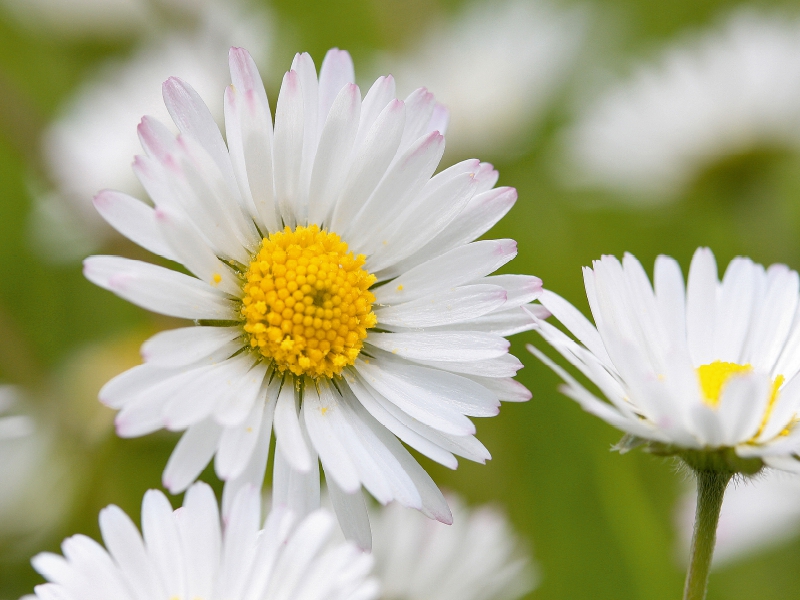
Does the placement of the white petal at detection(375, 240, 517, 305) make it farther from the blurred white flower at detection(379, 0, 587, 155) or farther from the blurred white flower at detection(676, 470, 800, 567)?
the blurred white flower at detection(379, 0, 587, 155)

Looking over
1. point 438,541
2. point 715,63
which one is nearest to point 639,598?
point 438,541

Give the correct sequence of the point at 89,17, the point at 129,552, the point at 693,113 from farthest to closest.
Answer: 1. the point at 89,17
2. the point at 693,113
3. the point at 129,552

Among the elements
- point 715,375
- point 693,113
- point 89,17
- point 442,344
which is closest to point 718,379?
point 715,375

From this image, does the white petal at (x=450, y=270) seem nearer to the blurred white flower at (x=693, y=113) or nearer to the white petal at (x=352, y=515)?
the white petal at (x=352, y=515)

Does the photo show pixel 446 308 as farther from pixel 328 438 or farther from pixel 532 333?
pixel 532 333

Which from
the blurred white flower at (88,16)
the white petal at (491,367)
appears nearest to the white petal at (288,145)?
the white petal at (491,367)

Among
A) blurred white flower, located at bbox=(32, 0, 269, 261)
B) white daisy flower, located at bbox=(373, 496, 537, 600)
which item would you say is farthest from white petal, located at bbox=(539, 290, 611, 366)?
blurred white flower, located at bbox=(32, 0, 269, 261)

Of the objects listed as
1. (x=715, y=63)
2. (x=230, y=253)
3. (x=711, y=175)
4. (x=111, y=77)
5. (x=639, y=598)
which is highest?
(x=111, y=77)

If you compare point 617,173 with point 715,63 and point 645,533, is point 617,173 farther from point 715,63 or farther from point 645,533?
point 645,533
